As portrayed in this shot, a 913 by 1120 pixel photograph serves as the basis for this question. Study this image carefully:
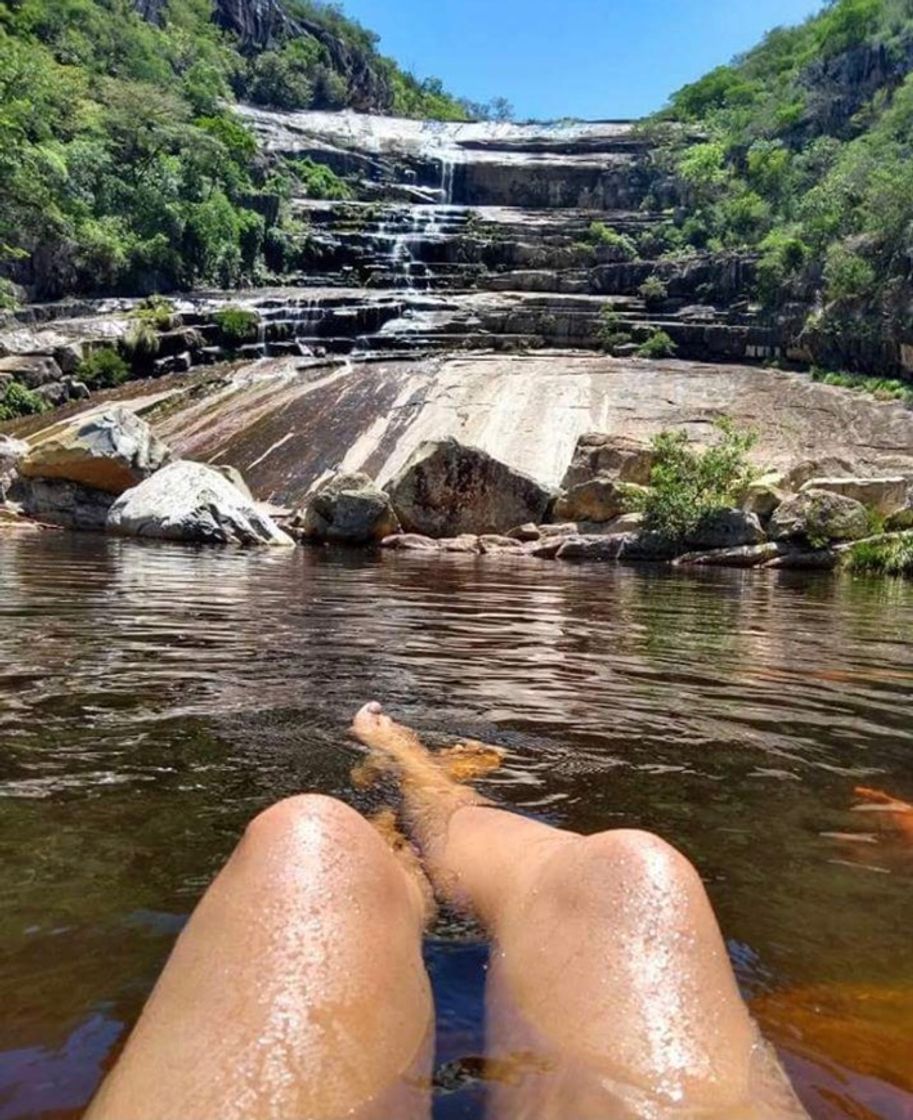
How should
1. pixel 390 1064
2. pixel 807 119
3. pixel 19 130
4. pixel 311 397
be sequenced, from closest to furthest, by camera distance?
pixel 390 1064
pixel 311 397
pixel 19 130
pixel 807 119

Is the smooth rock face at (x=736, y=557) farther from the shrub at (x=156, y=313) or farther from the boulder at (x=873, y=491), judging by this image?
the shrub at (x=156, y=313)

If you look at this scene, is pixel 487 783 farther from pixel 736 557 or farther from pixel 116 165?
pixel 116 165

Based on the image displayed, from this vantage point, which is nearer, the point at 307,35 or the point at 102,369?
the point at 102,369

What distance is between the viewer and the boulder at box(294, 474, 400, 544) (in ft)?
67.2

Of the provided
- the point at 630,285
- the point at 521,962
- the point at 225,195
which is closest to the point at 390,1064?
the point at 521,962

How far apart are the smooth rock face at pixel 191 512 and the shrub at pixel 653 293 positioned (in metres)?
25.9

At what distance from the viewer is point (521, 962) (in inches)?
84.3

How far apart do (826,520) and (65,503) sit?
15.9m

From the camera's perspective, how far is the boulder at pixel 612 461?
22391 mm

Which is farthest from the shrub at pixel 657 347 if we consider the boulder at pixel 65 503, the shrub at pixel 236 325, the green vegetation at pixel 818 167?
the boulder at pixel 65 503

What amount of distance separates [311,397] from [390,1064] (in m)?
29.1

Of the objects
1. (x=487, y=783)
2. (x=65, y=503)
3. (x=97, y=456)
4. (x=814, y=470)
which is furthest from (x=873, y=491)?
(x=487, y=783)

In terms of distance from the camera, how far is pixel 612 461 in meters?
22.6

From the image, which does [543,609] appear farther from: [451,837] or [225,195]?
[225,195]
